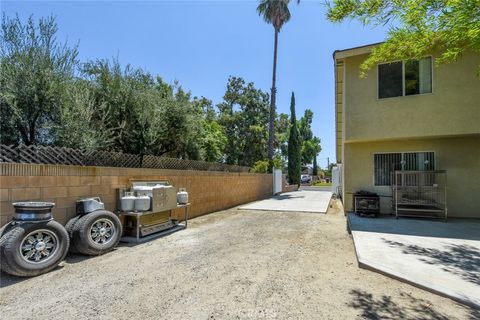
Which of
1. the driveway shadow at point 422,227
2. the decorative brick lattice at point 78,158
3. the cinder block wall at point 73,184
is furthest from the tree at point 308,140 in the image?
the decorative brick lattice at point 78,158

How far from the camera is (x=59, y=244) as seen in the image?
402cm

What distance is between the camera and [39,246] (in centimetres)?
380

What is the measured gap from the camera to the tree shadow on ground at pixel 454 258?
3.72 meters

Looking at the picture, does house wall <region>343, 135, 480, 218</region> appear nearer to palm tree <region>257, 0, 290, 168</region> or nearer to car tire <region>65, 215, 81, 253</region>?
car tire <region>65, 215, 81, 253</region>

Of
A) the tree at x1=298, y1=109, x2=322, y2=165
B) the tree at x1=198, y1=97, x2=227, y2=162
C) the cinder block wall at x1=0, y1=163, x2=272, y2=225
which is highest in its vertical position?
the tree at x1=298, y1=109, x2=322, y2=165

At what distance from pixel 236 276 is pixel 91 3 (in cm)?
749

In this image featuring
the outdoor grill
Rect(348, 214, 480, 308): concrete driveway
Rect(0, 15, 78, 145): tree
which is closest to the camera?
Rect(348, 214, 480, 308): concrete driveway

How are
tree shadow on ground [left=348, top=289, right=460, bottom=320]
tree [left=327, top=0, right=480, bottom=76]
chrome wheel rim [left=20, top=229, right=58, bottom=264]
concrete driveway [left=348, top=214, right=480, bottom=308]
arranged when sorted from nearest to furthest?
1. tree shadow on ground [left=348, top=289, right=460, bottom=320]
2. concrete driveway [left=348, top=214, right=480, bottom=308]
3. chrome wheel rim [left=20, top=229, right=58, bottom=264]
4. tree [left=327, top=0, right=480, bottom=76]

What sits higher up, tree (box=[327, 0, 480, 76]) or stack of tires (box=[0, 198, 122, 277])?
tree (box=[327, 0, 480, 76])

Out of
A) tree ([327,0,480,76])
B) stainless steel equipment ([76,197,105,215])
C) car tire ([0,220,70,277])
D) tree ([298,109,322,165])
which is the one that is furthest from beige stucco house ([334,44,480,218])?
tree ([298,109,322,165])

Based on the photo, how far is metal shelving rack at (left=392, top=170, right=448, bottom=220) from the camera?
787 cm

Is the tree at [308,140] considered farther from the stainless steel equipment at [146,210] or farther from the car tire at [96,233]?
the car tire at [96,233]

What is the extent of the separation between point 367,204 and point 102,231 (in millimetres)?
7404

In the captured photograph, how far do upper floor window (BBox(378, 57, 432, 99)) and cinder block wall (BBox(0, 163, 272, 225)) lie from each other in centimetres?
662
